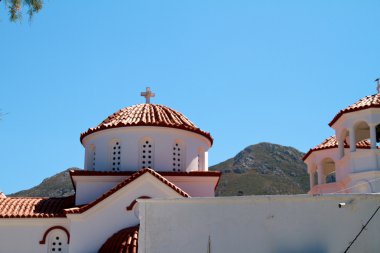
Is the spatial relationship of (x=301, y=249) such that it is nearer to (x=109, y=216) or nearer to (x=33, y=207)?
(x=109, y=216)

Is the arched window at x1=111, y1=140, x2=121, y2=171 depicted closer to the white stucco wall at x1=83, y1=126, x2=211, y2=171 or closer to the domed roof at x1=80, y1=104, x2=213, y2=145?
the white stucco wall at x1=83, y1=126, x2=211, y2=171

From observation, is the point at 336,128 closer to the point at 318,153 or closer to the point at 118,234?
the point at 318,153

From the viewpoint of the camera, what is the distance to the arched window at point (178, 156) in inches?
885

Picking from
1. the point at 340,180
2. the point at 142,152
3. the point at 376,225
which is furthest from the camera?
the point at 142,152

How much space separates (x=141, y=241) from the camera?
14.6 metres

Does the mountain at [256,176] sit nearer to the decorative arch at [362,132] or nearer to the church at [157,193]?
the church at [157,193]

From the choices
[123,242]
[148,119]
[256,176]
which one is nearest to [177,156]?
[148,119]

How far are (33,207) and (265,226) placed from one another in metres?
10.6

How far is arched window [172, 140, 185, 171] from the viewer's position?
22.5 meters

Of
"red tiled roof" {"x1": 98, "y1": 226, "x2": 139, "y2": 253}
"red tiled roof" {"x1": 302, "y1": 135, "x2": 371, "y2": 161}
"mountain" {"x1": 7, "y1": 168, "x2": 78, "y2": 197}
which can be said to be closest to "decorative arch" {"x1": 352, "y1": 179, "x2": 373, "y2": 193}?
"red tiled roof" {"x1": 302, "y1": 135, "x2": 371, "y2": 161}

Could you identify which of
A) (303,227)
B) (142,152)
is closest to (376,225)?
(303,227)

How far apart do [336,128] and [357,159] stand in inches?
87.0

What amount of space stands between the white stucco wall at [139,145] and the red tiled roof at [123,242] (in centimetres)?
358

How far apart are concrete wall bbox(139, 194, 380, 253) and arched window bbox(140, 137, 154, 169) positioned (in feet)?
24.3
